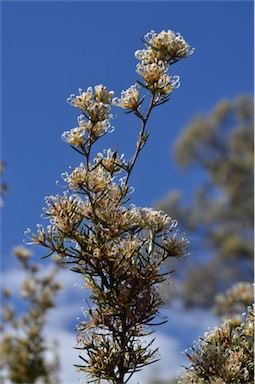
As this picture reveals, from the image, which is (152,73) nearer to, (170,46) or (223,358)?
(170,46)

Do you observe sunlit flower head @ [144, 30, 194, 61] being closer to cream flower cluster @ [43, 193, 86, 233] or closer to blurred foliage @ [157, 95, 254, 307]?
cream flower cluster @ [43, 193, 86, 233]

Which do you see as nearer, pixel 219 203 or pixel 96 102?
A: pixel 96 102

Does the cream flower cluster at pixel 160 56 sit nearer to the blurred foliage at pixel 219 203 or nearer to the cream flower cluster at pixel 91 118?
the cream flower cluster at pixel 91 118

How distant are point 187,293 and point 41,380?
1255cm

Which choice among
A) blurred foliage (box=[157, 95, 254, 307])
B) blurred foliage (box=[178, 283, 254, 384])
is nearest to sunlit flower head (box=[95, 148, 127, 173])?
blurred foliage (box=[178, 283, 254, 384])

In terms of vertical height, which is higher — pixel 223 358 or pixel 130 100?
pixel 130 100

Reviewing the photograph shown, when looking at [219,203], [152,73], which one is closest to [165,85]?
[152,73]

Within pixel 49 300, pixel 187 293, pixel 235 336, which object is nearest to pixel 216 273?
pixel 187 293

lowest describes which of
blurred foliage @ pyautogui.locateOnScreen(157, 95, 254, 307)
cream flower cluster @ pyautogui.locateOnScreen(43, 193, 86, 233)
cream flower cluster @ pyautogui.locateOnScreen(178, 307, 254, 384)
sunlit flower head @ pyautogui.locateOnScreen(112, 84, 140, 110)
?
cream flower cluster @ pyautogui.locateOnScreen(178, 307, 254, 384)

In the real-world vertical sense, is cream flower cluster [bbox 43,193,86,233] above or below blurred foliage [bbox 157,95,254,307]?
below

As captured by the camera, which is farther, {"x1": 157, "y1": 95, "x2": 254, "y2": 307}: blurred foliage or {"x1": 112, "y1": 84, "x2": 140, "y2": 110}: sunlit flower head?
{"x1": 157, "y1": 95, "x2": 254, "y2": 307}: blurred foliage

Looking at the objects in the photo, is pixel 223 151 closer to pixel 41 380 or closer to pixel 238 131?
pixel 238 131

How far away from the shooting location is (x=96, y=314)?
3.64ft

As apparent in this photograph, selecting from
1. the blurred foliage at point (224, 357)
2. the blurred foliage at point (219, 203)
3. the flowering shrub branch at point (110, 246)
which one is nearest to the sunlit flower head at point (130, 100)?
the flowering shrub branch at point (110, 246)
